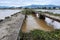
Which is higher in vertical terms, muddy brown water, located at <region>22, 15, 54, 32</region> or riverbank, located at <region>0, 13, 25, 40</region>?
riverbank, located at <region>0, 13, 25, 40</region>

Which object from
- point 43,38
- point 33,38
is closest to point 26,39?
point 33,38

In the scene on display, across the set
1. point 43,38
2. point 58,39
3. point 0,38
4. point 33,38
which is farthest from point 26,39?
point 0,38

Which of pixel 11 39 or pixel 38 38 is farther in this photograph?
pixel 38 38

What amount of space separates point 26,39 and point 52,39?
868 mm

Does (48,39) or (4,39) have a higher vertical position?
(4,39)

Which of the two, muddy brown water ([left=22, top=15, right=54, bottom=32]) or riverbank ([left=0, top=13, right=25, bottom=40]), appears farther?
muddy brown water ([left=22, top=15, right=54, bottom=32])

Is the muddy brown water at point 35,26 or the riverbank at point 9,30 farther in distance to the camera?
Answer: the muddy brown water at point 35,26

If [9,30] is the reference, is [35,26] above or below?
below

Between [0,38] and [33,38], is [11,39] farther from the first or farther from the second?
[33,38]

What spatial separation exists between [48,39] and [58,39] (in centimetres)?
42

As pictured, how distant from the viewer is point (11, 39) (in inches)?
111

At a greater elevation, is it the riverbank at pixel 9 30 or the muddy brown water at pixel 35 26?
the riverbank at pixel 9 30

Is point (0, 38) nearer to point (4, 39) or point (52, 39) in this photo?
point (4, 39)

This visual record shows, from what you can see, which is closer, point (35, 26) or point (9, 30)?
point (9, 30)
